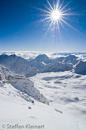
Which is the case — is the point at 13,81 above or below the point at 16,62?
below

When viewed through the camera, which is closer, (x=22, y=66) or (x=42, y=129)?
(x=42, y=129)

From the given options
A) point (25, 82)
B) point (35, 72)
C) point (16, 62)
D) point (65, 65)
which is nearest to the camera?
point (25, 82)

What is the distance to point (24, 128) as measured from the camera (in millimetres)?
4828

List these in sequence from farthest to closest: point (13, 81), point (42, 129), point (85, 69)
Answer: point (85, 69)
point (13, 81)
point (42, 129)

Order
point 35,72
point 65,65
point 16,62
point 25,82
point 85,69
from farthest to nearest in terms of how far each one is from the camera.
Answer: point 16,62, point 65,65, point 35,72, point 85,69, point 25,82

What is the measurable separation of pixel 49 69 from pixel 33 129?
143m

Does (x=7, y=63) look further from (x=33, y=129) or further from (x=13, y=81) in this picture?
(x=33, y=129)

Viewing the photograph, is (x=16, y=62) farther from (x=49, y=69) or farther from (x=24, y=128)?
(x=24, y=128)

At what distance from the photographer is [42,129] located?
533 cm

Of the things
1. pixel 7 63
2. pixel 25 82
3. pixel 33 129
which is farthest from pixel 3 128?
pixel 7 63

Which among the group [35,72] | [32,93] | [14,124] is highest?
[35,72]

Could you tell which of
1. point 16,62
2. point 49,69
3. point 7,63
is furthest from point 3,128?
point 7,63

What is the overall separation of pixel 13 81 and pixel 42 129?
1478 centimetres

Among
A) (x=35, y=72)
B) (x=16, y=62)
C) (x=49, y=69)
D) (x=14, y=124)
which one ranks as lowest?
(x=14, y=124)
